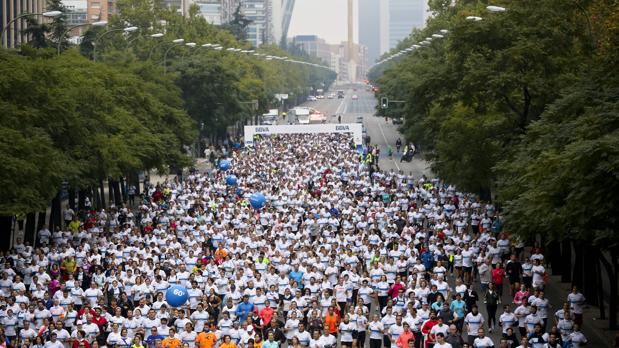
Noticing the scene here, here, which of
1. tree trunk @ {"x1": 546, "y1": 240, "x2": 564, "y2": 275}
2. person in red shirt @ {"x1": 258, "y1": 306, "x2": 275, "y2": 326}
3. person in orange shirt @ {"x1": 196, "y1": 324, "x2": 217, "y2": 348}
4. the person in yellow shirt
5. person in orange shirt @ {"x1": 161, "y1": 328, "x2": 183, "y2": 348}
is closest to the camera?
person in orange shirt @ {"x1": 161, "y1": 328, "x2": 183, "y2": 348}

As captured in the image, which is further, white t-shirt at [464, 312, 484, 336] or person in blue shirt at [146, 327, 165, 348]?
white t-shirt at [464, 312, 484, 336]

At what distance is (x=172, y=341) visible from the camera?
2344cm

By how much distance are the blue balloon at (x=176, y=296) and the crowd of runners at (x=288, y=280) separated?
15 cm

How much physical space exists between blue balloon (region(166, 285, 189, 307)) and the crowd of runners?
154 mm

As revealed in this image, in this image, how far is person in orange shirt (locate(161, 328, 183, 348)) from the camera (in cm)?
2330

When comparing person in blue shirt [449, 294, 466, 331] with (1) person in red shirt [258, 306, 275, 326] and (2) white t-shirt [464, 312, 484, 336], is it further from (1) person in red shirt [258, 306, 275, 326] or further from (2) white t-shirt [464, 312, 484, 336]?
(1) person in red shirt [258, 306, 275, 326]

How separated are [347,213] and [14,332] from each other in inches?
730

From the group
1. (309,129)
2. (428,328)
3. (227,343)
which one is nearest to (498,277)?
(428,328)

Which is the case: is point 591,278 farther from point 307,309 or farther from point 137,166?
point 137,166

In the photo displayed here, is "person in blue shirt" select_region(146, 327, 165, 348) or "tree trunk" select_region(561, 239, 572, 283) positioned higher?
"person in blue shirt" select_region(146, 327, 165, 348)

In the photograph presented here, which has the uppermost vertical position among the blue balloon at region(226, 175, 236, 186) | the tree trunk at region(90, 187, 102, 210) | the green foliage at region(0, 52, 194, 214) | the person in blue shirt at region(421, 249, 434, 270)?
the green foliage at region(0, 52, 194, 214)

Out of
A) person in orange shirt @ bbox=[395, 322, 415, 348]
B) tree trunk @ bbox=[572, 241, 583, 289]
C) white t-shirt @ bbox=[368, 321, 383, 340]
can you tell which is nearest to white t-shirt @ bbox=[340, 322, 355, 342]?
white t-shirt @ bbox=[368, 321, 383, 340]

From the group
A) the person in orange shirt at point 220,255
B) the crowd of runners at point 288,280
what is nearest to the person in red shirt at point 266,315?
the crowd of runners at point 288,280

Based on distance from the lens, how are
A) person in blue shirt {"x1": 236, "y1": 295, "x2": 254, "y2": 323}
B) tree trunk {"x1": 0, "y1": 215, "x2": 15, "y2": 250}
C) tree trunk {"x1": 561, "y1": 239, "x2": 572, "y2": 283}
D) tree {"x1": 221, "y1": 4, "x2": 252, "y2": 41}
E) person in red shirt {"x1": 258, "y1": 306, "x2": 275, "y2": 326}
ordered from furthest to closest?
tree {"x1": 221, "y1": 4, "x2": 252, "y2": 41}
tree trunk {"x1": 0, "y1": 215, "x2": 15, "y2": 250}
tree trunk {"x1": 561, "y1": 239, "x2": 572, "y2": 283}
person in blue shirt {"x1": 236, "y1": 295, "x2": 254, "y2": 323}
person in red shirt {"x1": 258, "y1": 306, "x2": 275, "y2": 326}
